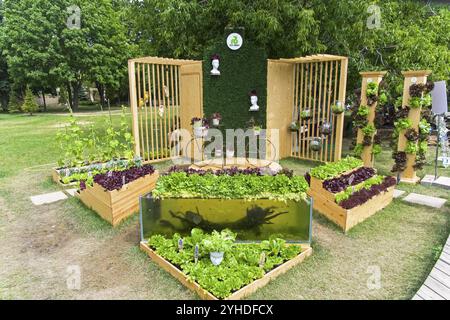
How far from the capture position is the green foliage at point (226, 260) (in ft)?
9.29

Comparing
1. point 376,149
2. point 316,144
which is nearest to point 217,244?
point 376,149

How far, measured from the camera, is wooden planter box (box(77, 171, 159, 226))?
4.33 metres

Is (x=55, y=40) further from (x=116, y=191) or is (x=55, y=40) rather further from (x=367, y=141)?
(x=367, y=141)

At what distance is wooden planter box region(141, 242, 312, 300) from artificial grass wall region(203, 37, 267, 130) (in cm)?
454

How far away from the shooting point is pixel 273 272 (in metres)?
3.12

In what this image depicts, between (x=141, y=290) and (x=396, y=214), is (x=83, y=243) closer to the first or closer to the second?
(x=141, y=290)

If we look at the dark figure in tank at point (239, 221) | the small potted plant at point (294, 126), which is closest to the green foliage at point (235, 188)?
the dark figure in tank at point (239, 221)

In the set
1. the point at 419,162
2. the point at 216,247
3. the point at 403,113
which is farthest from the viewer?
the point at 419,162

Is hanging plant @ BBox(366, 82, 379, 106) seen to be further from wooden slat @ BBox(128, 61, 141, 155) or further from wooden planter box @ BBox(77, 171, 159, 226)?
wooden slat @ BBox(128, 61, 141, 155)

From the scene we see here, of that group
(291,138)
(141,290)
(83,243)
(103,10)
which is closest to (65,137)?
(83,243)

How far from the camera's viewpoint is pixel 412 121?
19.6 ft

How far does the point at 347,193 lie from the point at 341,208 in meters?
0.33

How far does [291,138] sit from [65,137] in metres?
5.56

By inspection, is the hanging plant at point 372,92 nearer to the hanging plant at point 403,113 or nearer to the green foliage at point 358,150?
the hanging plant at point 403,113
